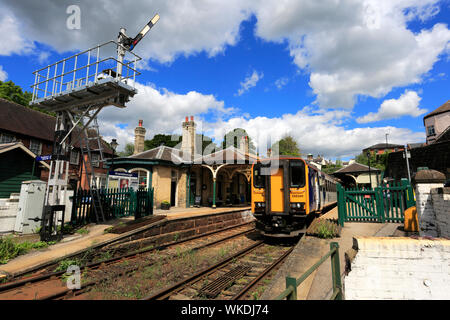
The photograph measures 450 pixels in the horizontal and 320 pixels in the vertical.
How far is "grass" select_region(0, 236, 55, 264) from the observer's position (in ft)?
20.1

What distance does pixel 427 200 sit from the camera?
6.00 meters

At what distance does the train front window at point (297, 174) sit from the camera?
27.3 ft

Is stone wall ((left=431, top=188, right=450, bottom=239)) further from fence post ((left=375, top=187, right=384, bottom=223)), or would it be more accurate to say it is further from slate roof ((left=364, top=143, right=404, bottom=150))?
slate roof ((left=364, top=143, right=404, bottom=150))

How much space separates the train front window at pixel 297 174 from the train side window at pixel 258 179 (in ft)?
3.58

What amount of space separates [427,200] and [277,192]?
421 centimetres

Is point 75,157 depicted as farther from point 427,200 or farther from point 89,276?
point 427,200

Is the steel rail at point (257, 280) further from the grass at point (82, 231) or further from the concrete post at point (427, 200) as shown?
the grass at point (82, 231)

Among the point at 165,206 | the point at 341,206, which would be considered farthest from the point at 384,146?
the point at 165,206

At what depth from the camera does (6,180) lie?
960 centimetres

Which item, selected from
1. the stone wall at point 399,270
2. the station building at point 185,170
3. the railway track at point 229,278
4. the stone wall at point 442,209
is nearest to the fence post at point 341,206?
the railway track at point 229,278

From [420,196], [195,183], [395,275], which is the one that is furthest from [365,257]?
[195,183]

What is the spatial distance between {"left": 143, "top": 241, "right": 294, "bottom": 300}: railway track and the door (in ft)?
4.92
